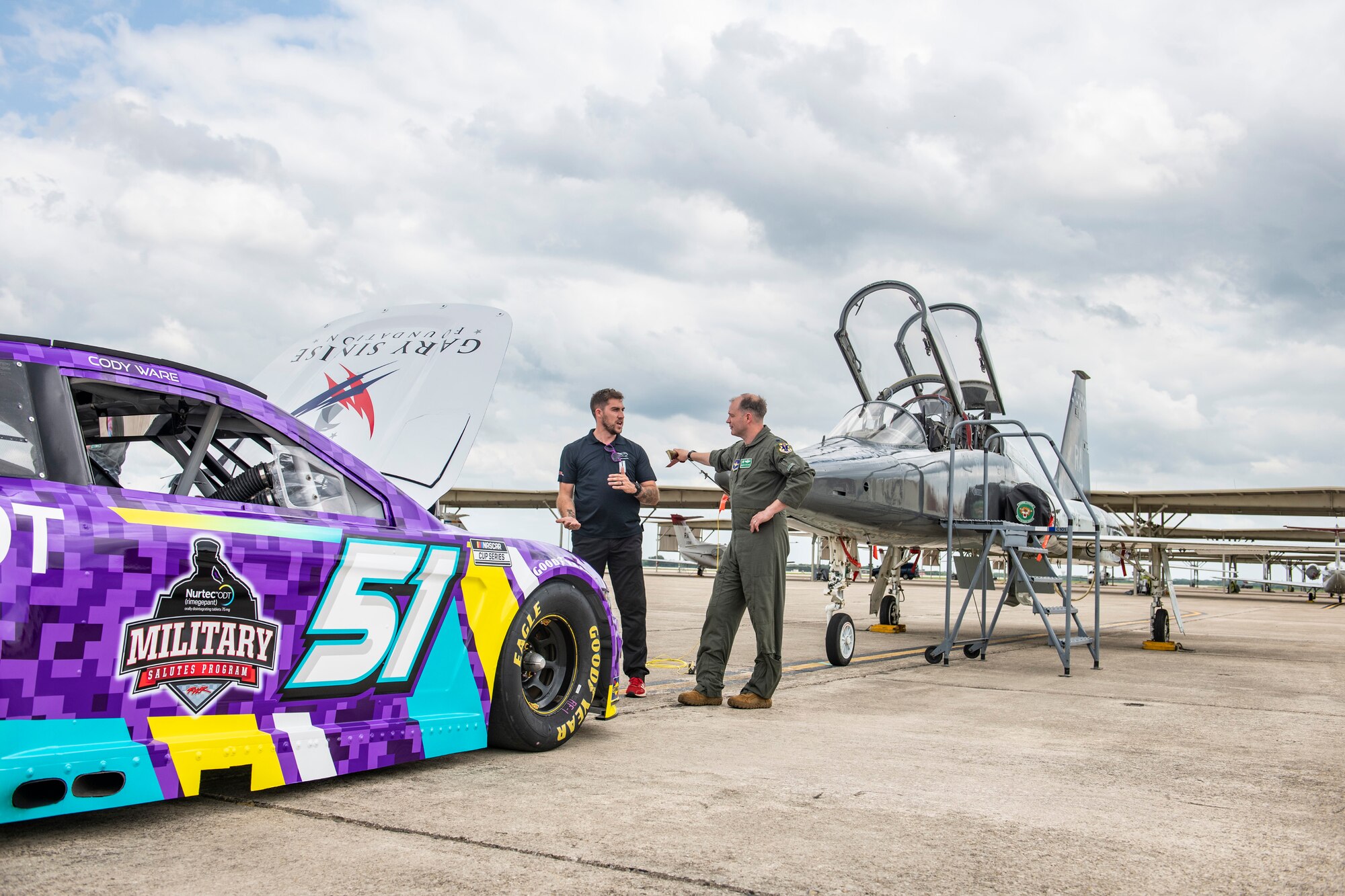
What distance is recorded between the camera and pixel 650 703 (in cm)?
623

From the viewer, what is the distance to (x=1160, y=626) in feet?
42.9

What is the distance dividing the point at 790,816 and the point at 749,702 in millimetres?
2667

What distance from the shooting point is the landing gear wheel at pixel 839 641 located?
895 centimetres

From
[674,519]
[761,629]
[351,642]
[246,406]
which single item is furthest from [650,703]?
[674,519]

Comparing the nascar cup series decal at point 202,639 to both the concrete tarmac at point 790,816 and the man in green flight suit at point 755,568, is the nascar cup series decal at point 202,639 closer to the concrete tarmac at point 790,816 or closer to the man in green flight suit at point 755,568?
the concrete tarmac at point 790,816

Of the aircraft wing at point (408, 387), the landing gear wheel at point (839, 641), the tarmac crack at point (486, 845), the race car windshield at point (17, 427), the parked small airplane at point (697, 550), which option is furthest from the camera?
the parked small airplane at point (697, 550)

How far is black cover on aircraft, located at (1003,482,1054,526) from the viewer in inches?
462

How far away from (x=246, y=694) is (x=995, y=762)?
10.5 ft

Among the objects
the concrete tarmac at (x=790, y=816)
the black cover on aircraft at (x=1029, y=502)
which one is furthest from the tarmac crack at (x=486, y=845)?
the black cover on aircraft at (x=1029, y=502)

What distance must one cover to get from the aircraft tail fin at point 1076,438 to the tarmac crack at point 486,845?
16.9 m

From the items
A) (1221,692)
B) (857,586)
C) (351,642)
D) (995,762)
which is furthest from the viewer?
(857,586)

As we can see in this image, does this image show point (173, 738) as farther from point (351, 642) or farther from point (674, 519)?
point (674, 519)

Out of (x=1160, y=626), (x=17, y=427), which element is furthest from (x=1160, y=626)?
(x=17, y=427)

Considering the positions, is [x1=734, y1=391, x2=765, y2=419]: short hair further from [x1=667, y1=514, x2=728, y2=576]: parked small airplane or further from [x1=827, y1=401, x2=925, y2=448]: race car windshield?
[x1=667, y1=514, x2=728, y2=576]: parked small airplane
